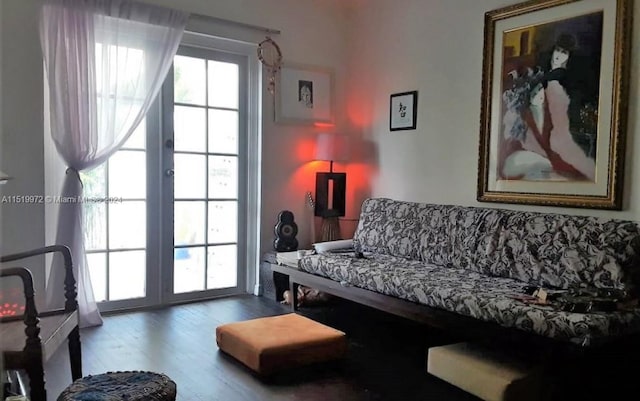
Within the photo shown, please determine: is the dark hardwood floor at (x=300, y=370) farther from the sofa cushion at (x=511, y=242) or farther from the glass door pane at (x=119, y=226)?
the sofa cushion at (x=511, y=242)

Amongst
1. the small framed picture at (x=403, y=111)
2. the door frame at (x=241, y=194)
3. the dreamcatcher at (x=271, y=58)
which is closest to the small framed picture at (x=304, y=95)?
the dreamcatcher at (x=271, y=58)

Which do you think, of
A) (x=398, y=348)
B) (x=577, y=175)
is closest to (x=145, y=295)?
(x=398, y=348)

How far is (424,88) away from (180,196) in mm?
2090

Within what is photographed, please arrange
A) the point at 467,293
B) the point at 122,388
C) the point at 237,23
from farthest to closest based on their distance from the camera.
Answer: the point at 237,23
the point at 467,293
the point at 122,388

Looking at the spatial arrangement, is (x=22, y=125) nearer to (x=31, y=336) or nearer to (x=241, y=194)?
(x=241, y=194)

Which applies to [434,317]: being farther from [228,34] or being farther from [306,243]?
[228,34]

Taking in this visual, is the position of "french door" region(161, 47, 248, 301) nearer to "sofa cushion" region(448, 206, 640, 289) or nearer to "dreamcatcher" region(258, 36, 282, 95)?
"dreamcatcher" region(258, 36, 282, 95)

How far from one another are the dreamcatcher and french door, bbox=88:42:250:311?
17 centimetres

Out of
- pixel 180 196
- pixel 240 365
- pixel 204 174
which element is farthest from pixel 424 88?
pixel 240 365

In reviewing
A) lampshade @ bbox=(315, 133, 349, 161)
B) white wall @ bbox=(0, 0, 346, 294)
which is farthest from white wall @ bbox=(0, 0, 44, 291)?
lampshade @ bbox=(315, 133, 349, 161)

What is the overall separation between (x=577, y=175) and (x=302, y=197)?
91.0 inches

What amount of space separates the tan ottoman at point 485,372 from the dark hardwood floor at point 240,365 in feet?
0.28

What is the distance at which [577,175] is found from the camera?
3.07 meters

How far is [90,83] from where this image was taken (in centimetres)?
347
